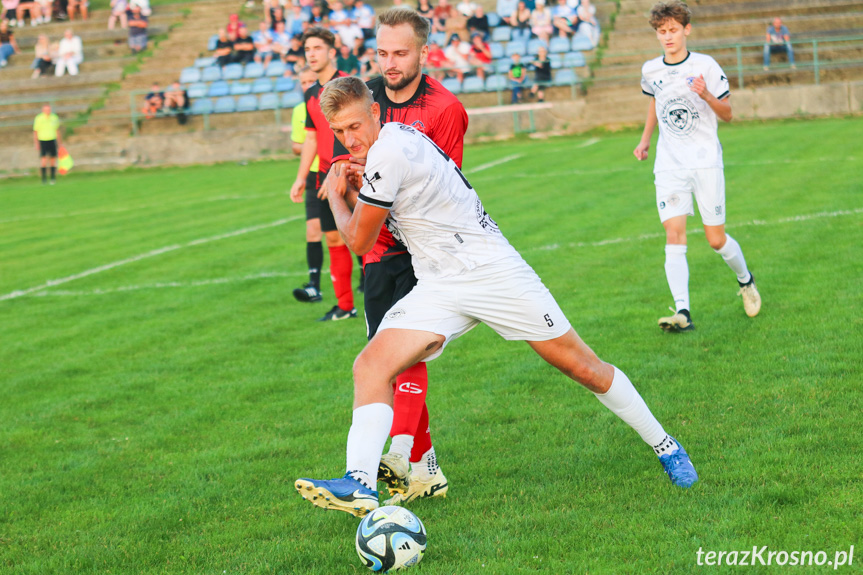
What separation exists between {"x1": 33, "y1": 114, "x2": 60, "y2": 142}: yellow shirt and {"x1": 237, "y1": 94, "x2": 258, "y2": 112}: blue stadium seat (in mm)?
5775

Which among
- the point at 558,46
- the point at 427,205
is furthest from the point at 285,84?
the point at 427,205

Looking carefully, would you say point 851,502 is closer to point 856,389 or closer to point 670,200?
point 856,389

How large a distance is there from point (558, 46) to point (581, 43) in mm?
750

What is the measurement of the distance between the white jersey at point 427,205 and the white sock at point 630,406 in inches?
31.8

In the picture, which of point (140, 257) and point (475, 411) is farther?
point (140, 257)

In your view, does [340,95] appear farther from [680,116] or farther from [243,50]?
[243,50]

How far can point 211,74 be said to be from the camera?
32688 millimetres

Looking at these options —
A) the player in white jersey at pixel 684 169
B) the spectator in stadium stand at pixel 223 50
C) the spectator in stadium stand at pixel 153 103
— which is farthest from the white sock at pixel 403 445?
the spectator in stadium stand at pixel 223 50

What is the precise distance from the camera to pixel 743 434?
4.91 m

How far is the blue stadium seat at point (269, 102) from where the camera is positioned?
99.1 ft

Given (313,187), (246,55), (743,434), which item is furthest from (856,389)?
(246,55)

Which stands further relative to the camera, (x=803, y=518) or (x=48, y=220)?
(x=48, y=220)

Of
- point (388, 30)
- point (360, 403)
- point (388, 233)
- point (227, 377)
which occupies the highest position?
point (388, 30)

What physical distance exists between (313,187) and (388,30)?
17.4 feet
